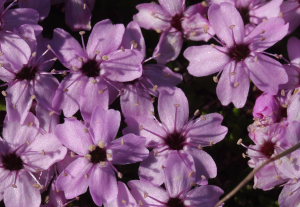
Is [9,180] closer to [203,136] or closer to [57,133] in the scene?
[57,133]

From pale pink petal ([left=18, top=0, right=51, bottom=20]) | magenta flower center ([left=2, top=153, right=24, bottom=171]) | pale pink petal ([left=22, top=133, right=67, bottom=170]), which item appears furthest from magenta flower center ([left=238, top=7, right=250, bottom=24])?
magenta flower center ([left=2, top=153, right=24, bottom=171])

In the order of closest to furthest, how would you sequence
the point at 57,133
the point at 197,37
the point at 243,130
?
1. the point at 57,133
2. the point at 197,37
3. the point at 243,130

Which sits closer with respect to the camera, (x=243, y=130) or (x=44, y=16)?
(x=44, y=16)

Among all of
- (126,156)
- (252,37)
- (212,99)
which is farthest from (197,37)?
(126,156)

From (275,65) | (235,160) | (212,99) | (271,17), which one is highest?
(271,17)

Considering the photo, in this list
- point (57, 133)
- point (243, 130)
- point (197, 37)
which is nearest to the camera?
point (57, 133)

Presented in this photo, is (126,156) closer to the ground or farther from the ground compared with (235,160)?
farther from the ground

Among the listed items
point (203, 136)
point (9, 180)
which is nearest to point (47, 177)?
point (9, 180)

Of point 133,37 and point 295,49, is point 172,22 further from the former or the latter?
point 295,49
